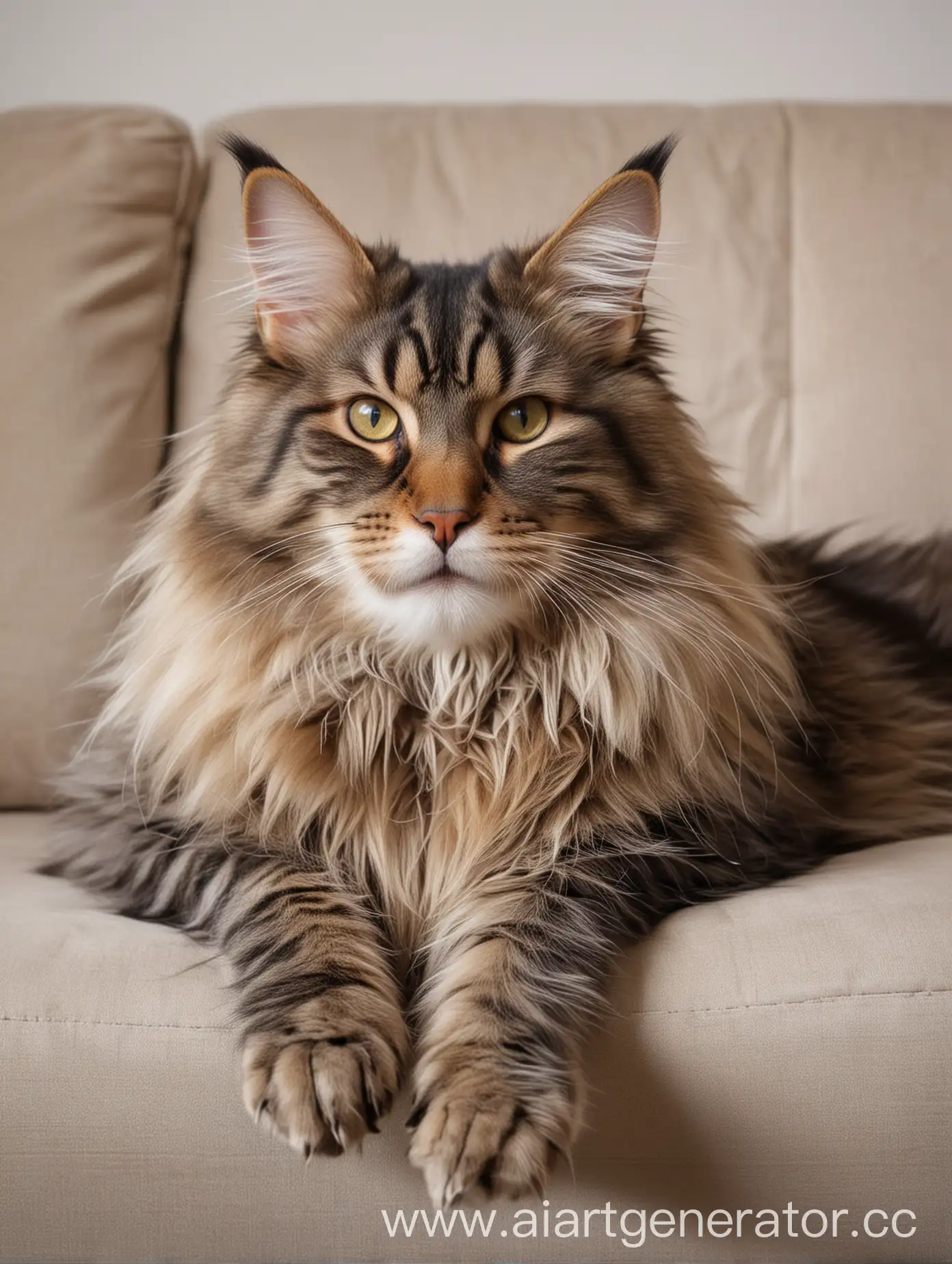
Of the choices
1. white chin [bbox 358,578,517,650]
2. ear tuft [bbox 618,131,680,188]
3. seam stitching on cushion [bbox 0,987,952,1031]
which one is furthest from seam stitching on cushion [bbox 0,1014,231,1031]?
ear tuft [bbox 618,131,680,188]

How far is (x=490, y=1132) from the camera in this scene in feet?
2.97

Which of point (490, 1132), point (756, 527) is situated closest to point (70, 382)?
point (756, 527)

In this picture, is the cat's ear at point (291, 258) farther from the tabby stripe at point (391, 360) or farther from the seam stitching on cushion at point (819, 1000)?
the seam stitching on cushion at point (819, 1000)

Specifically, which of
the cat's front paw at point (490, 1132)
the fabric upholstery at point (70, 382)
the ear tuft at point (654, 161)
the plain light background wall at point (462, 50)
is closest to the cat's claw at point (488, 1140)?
the cat's front paw at point (490, 1132)

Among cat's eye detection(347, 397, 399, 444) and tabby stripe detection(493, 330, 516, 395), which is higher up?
tabby stripe detection(493, 330, 516, 395)

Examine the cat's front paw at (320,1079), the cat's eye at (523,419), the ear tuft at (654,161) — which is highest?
the ear tuft at (654,161)

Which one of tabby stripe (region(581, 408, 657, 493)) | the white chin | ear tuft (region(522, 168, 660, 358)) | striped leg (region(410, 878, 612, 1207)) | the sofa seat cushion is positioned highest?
ear tuft (region(522, 168, 660, 358))

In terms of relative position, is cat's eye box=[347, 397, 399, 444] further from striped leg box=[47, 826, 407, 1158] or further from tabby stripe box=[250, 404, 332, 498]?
striped leg box=[47, 826, 407, 1158]

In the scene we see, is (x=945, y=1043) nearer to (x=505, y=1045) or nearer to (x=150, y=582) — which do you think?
(x=505, y=1045)

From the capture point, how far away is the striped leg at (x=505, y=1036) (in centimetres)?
90

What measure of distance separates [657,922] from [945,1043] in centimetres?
29

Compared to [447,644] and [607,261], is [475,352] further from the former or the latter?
[447,644]

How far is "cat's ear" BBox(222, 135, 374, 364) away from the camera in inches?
49.3

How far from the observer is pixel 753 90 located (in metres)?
2.41
